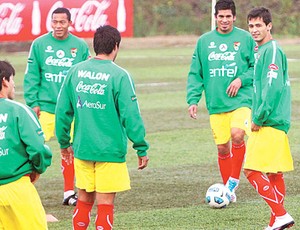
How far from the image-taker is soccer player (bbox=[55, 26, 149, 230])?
7.61 m

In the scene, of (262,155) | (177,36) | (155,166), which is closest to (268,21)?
(262,155)

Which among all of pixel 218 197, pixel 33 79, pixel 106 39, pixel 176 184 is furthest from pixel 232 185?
pixel 106 39

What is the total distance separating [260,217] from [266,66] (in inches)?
61.9

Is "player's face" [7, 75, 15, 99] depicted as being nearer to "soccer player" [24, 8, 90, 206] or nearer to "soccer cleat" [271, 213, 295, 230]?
"soccer cleat" [271, 213, 295, 230]

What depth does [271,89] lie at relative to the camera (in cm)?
836

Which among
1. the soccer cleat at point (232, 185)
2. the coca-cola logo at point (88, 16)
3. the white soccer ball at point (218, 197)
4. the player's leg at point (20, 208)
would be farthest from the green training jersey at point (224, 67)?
the coca-cola logo at point (88, 16)

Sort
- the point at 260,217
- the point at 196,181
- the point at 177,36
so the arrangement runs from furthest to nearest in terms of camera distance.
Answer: the point at 177,36 → the point at 196,181 → the point at 260,217

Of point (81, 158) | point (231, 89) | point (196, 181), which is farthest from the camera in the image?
point (196, 181)

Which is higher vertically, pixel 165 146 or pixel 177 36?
pixel 165 146

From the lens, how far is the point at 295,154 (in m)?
13.1

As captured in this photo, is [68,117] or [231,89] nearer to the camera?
[68,117]

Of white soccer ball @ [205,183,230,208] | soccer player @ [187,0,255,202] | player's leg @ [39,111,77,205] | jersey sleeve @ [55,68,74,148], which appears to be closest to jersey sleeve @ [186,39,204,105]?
soccer player @ [187,0,255,202]

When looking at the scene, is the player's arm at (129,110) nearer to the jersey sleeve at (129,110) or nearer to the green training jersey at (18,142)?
the jersey sleeve at (129,110)

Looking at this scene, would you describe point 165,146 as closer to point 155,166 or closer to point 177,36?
point 155,166
